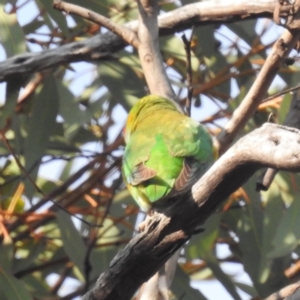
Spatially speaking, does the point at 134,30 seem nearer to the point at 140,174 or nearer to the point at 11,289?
the point at 140,174

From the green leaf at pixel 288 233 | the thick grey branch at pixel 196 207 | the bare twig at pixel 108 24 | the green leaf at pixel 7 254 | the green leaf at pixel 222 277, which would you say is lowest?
the thick grey branch at pixel 196 207

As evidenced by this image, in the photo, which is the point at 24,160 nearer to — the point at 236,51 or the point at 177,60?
the point at 177,60

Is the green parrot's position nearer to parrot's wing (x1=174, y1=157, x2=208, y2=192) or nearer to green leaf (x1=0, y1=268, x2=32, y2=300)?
parrot's wing (x1=174, y1=157, x2=208, y2=192)

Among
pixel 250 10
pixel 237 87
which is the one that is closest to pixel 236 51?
pixel 237 87

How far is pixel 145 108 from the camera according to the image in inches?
108

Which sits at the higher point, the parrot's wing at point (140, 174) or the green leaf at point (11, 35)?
the green leaf at point (11, 35)

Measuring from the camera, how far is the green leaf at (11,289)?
2883 mm

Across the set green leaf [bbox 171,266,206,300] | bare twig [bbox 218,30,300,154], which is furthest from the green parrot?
green leaf [bbox 171,266,206,300]

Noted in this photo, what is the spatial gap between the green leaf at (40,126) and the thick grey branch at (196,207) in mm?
1188

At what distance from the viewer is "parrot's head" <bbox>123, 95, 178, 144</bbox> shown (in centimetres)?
262

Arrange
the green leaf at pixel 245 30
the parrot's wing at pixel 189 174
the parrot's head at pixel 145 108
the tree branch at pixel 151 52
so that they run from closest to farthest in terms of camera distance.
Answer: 1. the parrot's wing at pixel 189 174
2. the tree branch at pixel 151 52
3. the parrot's head at pixel 145 108
4. the green leaf at pixel 245 30

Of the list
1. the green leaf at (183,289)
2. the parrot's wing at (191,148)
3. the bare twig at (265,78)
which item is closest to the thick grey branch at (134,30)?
the bare twig at (265,78)

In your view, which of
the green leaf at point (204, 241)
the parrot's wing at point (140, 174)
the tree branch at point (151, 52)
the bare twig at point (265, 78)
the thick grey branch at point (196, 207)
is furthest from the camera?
the green leaf at point (204, 241)

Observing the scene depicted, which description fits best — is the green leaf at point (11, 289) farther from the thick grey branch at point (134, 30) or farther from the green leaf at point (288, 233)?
the green leaf at point (288, 233)
